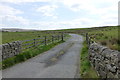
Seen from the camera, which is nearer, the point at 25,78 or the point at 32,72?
the point at 25,78

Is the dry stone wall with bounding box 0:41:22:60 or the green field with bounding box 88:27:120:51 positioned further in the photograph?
the dry stone wall with bounding box 0:41:22:60

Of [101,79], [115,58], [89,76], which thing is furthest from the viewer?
[89,76]

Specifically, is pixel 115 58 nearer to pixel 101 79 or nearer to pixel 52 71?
pixel 101 79

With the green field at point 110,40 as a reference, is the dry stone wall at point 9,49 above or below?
below

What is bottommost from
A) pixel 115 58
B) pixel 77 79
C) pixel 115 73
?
pixel 77 79

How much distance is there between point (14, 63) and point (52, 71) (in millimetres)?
3204

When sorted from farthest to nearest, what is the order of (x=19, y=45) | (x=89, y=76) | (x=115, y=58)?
(x=19, y=45) → (x=89, y=76) → (x=115, y=58)

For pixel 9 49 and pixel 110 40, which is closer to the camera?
pixel 110 40

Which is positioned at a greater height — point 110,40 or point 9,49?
point 110,40

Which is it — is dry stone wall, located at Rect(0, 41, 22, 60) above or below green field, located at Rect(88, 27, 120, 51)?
below

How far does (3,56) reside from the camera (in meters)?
11.2

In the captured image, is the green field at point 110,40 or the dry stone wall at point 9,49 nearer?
the green field at point 110,40

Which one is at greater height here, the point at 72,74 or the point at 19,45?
the point at 19,45

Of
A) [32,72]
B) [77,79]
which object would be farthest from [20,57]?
[77,79]
